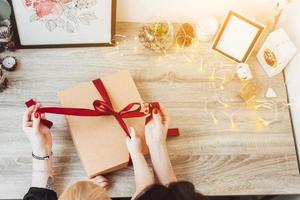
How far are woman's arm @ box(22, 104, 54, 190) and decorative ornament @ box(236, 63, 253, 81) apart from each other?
2.15 ft

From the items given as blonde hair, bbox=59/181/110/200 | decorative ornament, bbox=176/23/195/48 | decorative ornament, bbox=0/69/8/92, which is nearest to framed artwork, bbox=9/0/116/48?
decorative ornament, bbox=0/69/8/92

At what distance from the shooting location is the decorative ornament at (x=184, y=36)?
1496mm

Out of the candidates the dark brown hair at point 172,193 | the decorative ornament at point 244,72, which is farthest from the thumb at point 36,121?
the decorative ornament at point 244,72

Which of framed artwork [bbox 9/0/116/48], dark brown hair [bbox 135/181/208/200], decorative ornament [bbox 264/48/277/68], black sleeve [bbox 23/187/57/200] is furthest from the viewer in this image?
decorative ornament [bbox 264/48/277/68]

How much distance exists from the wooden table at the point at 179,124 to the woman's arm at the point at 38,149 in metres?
0.04

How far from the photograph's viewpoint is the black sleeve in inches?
47.0

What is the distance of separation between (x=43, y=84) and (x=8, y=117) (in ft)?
0.50

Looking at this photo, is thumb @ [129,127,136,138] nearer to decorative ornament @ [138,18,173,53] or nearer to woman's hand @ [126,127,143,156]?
woman's hand @ [126,127,143,156]

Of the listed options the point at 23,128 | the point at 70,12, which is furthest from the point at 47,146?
the point at 70,12

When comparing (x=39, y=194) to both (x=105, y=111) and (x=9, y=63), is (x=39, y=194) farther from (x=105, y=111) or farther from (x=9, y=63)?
(x=9, y=63)

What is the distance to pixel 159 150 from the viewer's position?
49.8 inches

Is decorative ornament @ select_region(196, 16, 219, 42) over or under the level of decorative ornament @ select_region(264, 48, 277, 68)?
over

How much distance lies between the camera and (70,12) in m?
1.34

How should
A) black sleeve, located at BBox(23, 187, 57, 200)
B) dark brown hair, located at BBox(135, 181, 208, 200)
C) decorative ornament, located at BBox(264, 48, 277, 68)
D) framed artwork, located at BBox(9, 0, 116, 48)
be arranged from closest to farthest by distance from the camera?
dark brown hair, located at BBox(135, 181, 208, 200)
black sleeve, located at BBox(23, 187, 57, 200)
framed artwork, located at BBox(9, 0, 116, 48)
decorative ornament, located at BBox(264, 48, 277, 68)
